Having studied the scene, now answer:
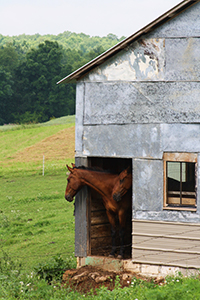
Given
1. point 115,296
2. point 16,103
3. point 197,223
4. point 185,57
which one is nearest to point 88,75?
point 185,57

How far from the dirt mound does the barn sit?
253mm

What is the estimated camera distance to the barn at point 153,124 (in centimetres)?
985

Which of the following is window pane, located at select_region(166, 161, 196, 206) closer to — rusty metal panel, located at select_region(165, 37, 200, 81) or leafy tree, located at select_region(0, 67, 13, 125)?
rusty metal panel, located at select_region(165, 37, 200, 81)

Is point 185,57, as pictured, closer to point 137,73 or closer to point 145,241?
point 137,73

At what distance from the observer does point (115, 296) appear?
28.5 feet

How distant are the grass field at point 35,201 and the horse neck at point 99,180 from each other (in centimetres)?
323

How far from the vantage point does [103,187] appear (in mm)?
10836

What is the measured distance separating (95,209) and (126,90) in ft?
11.3

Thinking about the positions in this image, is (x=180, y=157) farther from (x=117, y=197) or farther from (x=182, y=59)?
(x=182, y=59)

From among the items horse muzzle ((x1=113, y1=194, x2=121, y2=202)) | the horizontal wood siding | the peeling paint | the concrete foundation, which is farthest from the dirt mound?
the peeling paint

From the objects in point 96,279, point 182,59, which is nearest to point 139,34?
point 182,59

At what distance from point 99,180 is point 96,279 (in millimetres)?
2423

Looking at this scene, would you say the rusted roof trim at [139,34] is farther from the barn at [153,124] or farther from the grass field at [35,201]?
the grass field at [35,201]

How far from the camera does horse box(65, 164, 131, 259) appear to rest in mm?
10648
